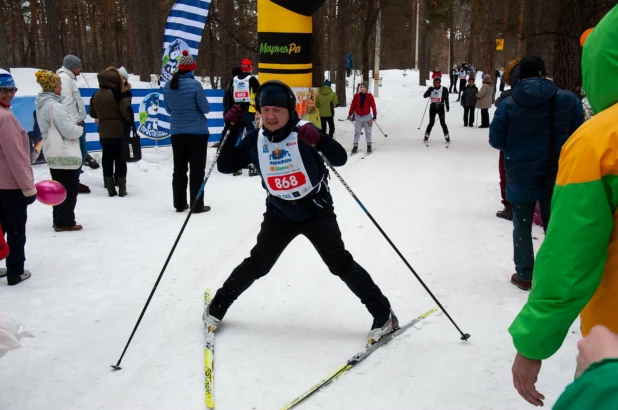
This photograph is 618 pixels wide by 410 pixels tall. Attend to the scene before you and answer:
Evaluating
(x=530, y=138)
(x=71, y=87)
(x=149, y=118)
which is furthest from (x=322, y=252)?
(x=149, y=118)

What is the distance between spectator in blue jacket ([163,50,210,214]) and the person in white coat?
1.39 m

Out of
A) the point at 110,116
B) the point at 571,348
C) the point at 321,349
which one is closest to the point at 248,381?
the point at 321,349

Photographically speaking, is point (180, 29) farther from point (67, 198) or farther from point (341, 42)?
point (341, 42)

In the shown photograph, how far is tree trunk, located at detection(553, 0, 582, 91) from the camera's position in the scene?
11.0 metres

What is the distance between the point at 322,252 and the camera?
383 centimetres

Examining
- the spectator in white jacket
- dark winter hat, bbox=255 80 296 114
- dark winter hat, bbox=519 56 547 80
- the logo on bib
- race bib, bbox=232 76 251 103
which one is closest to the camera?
dark winter hat, bbox=255 80 296 114

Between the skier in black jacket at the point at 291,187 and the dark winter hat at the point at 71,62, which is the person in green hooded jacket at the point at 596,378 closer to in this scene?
the skier in black jacket at the point at 291,187

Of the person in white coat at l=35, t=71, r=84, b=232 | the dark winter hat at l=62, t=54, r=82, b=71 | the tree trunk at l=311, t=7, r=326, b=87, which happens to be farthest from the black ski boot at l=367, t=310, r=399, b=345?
the tree trunk at l=311, t=7, r=326, b=87

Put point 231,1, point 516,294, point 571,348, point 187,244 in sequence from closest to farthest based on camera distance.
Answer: point 571,348, point 516,294, point 187,244, point 231,1

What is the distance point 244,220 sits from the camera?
7332 millimetres

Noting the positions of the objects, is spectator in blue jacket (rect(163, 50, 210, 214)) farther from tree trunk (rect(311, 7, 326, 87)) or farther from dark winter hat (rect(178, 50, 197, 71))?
tree trunk (rect(311, 7, 326, 87))

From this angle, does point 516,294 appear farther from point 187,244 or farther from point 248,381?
point 187,244

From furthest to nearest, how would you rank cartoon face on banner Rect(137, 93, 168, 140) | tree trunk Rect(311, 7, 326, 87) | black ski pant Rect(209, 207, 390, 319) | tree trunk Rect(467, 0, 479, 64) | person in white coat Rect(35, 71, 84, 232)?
tree trunk Rect(467, 0, 479, 64) → tree trunk Rect(311, 7, 326, 87) → cartoon face on banner Rect(137, 93, 168, 140) → person in white coat Rect(35, 71, 84, 232) → black ski pant Rect(209, 207, 390, 319)

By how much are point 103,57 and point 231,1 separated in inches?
1020
